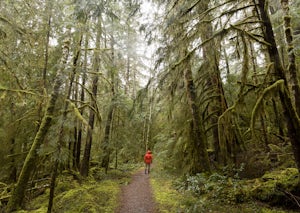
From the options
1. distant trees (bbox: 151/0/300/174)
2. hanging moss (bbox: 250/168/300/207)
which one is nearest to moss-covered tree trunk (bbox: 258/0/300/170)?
distant trees (bbox: 151/0/300/174)

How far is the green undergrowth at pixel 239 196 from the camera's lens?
4883mm

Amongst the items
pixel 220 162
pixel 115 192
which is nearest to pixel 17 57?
pixel 115 192

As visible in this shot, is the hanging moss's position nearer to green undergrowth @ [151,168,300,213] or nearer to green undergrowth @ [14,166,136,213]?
green undergrowth @ [151,168,300,213]

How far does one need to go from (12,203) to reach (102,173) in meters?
5.49

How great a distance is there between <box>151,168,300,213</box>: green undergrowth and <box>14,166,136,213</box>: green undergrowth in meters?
1.87

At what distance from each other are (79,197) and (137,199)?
2020mm

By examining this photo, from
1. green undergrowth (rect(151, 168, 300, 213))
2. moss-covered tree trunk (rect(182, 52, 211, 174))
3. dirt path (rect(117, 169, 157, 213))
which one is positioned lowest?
dirt path (rect(117, 169, 157, 213))

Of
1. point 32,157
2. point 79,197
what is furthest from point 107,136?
point 32,157

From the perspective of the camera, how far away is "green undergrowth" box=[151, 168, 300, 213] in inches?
192

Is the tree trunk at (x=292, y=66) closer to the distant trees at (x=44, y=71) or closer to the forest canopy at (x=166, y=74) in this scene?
the forest canopy at (x=166, y=74)

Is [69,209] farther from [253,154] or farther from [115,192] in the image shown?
[253,154]

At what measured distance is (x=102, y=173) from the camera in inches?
450

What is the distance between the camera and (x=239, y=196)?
17.7 ft

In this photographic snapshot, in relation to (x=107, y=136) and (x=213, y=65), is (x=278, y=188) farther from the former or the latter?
(x=107, y=136)
